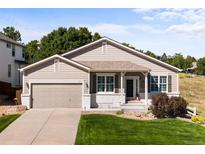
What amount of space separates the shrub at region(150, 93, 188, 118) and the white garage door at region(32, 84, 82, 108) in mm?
6344

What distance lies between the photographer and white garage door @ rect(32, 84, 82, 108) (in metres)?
29.2

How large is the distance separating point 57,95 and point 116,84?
4939 millimetres

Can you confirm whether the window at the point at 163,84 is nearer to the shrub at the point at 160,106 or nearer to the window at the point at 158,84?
the window at the point at 158,84

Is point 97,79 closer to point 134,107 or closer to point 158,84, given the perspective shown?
point 134,107

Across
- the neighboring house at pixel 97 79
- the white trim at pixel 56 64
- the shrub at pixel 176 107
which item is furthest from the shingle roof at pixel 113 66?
the shrub at pixel 176 107

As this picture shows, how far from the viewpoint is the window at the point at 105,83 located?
30062mm

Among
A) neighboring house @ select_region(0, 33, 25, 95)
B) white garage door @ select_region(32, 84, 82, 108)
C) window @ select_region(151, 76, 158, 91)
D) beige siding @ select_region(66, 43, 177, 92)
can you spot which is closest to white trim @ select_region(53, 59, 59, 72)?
white garage door @ select_region(32, 84, 82, 108)

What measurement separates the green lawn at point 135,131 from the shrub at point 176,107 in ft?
6.53

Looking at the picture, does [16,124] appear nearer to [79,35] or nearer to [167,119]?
[167,119]

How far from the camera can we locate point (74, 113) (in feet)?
86.6

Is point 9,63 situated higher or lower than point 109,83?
higher

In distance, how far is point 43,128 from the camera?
20.3m

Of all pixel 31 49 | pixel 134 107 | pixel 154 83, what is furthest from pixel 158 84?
pixel 31 49
